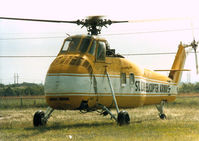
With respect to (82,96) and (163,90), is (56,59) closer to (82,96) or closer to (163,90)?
(82,96)

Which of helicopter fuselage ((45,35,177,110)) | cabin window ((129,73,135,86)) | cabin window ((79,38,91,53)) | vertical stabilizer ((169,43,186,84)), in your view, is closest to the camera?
helicopter fuselage ((45,35,177,110))

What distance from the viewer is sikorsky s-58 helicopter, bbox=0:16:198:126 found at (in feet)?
56.6

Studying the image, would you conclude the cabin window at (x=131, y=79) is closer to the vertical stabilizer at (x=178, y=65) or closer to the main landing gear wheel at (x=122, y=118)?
the main landing gear wheel at (x=122, y=118)

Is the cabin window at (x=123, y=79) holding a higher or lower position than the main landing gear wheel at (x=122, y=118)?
higher

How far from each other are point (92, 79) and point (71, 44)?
209 centimetres

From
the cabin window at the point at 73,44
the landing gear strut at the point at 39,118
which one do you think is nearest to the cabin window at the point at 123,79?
the cabin window at the point at 73,44

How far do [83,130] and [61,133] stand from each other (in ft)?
4.67

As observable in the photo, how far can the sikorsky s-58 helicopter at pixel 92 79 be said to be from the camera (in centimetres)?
1725

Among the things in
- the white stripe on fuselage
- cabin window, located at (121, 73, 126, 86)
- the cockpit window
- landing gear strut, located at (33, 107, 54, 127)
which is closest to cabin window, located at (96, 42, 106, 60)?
the white stripe on fuselage

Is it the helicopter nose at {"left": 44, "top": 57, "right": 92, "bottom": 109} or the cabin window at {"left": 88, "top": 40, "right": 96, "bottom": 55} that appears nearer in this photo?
the helicopter nose at {"left": 44, "top": 57, "right": 92, "bottom": 109}

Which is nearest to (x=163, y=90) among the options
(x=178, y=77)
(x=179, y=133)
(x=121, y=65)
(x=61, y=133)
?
(x=178, y=77)

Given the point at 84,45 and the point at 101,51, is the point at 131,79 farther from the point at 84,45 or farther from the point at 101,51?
the point at 84,45

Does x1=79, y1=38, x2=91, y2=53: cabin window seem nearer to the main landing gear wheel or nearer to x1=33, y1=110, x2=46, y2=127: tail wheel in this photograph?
the main landing gear wheel

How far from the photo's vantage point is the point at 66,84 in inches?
673
